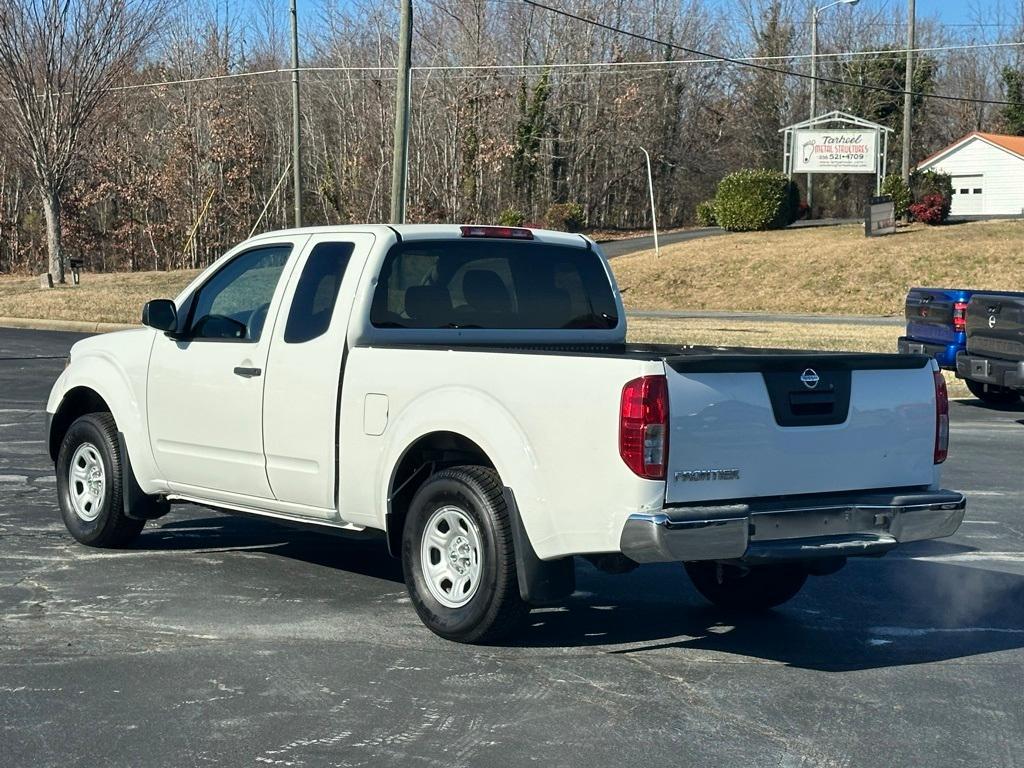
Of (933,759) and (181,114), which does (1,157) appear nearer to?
(181,114)

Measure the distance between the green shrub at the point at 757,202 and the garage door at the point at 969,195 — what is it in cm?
1784

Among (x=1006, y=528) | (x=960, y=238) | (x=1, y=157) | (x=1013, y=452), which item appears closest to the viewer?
(x=1006, y=528)

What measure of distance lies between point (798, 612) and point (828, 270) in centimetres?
3336

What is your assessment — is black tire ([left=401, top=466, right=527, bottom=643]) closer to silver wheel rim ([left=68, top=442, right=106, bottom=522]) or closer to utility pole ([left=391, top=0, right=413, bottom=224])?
silver wheel rim ([left=68, top=442, right=106, bottom=522])

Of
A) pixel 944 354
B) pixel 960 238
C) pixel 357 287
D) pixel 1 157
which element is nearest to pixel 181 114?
pixel 1 157

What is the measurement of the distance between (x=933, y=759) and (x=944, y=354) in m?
12.8

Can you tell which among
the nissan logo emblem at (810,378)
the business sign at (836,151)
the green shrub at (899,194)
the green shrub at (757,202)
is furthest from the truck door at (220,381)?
the business sign at (836,151)

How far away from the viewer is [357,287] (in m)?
6.95

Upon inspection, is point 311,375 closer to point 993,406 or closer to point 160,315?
point 160,315

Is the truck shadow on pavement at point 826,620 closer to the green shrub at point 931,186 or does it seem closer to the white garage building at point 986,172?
the green shrub at point 931,186

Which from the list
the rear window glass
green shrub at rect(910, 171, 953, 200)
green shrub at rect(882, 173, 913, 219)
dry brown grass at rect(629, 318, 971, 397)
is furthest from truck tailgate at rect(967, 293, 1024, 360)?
green shrub at rect(910, 171, 953, 200)

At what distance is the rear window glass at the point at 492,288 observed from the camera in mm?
7133

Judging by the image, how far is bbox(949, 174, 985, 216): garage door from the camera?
6384 cm

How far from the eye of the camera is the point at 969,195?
64.6 meters
